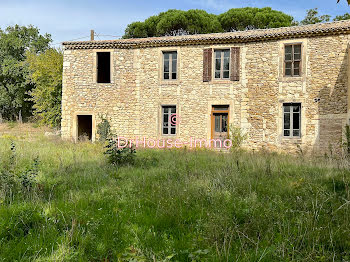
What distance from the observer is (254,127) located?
13.0 meters

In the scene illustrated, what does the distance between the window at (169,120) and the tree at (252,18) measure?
1471cm

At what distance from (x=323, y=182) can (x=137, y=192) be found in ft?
10.9

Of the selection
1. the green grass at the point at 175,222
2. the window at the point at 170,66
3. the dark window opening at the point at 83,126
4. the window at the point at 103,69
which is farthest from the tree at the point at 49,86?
the green grass at the point at 175,222

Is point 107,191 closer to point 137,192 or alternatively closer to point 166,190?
point 137,192

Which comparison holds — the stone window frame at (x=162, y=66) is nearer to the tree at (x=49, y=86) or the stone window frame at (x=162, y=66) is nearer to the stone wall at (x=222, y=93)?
the stone wall at (x=222, y=93)

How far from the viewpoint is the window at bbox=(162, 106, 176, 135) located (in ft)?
45.8

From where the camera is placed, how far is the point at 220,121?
13.6m

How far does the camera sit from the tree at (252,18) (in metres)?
23.5

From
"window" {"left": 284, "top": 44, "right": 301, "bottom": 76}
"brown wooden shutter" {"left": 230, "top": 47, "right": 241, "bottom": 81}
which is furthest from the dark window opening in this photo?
"window" {"left": 284, "top": 44, "right": 301, "bottom": 76}

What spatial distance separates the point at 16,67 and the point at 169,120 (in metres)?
17.4

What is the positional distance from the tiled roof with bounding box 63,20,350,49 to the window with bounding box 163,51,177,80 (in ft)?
1.86

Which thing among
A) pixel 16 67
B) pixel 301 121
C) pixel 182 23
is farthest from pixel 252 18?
pixel 16 67

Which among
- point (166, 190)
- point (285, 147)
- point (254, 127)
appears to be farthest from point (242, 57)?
point (166, 190)

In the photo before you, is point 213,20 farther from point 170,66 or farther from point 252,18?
point 170,66
